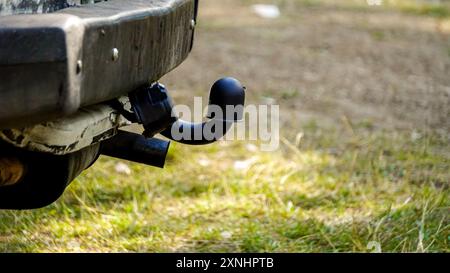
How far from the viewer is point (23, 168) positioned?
7.31ft

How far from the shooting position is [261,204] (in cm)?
366

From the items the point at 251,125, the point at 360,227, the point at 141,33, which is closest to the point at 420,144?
the point at 251,125

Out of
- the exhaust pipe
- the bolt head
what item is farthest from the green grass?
the bolt head

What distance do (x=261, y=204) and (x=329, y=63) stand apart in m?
3.21

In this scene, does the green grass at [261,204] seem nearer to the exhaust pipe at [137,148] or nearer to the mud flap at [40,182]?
the exhaust pipe at [137,148]

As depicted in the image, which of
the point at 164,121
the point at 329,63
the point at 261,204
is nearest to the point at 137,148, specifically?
the point at 164,121

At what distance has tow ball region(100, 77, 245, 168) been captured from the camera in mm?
2387

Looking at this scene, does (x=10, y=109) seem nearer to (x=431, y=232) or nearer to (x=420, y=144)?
(x=431, y=232)

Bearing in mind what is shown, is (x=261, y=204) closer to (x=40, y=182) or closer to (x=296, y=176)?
(x=296, y=176)

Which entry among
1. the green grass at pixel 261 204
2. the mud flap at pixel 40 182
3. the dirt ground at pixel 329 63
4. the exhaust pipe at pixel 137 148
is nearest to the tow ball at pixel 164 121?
the exhaust pipe at pixel 137 148

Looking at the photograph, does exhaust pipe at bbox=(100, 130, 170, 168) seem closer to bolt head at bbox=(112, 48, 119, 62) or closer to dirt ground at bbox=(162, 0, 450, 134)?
bolt head at bbox=(112, 48, 119, 62)

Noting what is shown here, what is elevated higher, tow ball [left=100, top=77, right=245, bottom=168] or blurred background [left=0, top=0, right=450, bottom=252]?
tow ball [left=100, top=77, right=245, bottom=168]

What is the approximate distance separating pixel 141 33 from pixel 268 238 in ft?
4.03

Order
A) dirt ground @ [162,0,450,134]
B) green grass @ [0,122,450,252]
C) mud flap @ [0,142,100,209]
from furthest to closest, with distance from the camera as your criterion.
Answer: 1. dirt ground @ [162,0,450,134]
2. green grass @ [0,122,450,252]
3. mud flap @ [0,142,100,209]
